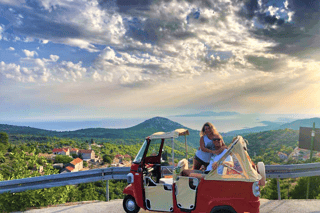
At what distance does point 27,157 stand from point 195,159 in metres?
5.60

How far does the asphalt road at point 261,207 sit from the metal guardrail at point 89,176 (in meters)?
0.60

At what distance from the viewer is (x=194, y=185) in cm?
550

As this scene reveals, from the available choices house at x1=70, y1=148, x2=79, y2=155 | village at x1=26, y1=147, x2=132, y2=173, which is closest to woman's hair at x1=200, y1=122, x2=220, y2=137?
village at x1=26, y1=147, x2=132, y2=173

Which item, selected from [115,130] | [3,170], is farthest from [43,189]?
[115,130]

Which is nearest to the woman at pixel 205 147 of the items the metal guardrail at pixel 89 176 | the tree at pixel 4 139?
the metal guardrail at pixel 89 176

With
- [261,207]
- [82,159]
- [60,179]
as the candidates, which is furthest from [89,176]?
[82,159]

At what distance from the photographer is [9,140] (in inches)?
3642

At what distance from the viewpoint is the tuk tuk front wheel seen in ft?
21.8

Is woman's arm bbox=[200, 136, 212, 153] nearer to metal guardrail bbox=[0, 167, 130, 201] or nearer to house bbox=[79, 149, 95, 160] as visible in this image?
metal guardrail bbox=[0, 167, 130, 201]

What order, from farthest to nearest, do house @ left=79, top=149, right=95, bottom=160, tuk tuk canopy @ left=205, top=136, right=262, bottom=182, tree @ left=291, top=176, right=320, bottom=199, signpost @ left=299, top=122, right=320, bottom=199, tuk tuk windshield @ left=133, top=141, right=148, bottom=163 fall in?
1. house @ left=79, top=149, right=95, bottom=160
2. tree @ left=291, top=176, right=320, bottom=199
3. signpost @ left=299, top=122, right=320, bottom=199
4. tuk tuk windshield @ left=133, top=141, right=148, bottom=163
5. tuk tuk canopy @ left=205, top=136, right=262, bottom=182

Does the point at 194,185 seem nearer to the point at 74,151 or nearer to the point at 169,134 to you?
the point at 169,134

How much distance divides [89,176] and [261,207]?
188 inches

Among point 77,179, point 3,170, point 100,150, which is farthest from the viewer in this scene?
→ point 100,150

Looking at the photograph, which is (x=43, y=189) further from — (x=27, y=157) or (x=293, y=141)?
(x=293, y=141)
